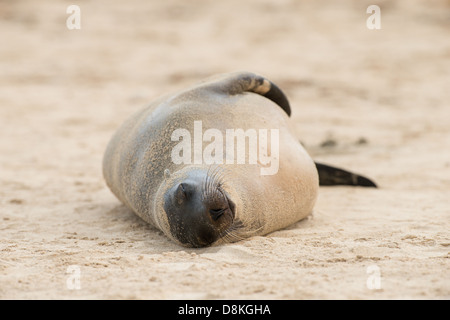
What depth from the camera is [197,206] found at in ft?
11.5

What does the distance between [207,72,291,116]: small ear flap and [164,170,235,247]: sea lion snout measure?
1.23 metres

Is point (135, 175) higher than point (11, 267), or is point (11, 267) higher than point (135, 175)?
point (135, 175)

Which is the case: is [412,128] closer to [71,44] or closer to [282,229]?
[282,229]

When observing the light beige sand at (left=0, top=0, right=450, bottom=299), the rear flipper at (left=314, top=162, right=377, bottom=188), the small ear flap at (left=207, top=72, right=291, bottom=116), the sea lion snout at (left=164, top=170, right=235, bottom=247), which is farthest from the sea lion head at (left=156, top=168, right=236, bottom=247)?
the rear flipper at (left=314, top=162, right=377, bottom=188)

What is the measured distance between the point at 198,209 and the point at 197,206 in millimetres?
16

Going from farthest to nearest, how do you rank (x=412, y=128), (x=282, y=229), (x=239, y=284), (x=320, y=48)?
(x=320, y=48)
(x=412, y=128)
(x=282, y=229)
(x=239, y=284)

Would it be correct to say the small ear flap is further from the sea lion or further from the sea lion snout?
the sea lion snout

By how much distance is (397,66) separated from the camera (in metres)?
11.0

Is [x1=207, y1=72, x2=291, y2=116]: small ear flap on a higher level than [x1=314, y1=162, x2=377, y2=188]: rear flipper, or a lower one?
higher

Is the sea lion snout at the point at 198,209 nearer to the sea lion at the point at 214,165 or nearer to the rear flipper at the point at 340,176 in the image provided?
the sea lion at the point at 214,165

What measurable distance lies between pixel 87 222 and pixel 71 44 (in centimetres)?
828

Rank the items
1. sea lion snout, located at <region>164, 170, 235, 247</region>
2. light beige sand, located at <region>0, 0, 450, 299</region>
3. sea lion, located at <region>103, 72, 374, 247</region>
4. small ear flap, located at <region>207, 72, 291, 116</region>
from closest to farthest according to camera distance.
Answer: light beige sand, located at <region>0, 0, 450, 299</region>, sea lion snout, located at <region>164, 170, 235, 247</region>, sea lion, located at <region>103, 72, 374, 247</region>, small ear flap, located at <region>207, 72, 291, 116</region>

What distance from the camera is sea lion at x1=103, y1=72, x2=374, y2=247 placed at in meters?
3.62
